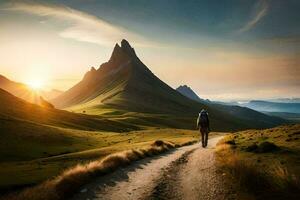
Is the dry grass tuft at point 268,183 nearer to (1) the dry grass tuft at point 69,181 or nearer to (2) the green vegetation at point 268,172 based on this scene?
(2) the green vegetation at point 268,172

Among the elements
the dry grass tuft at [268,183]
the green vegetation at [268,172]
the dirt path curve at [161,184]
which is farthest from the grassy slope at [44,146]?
the dry grass tuft at [268,183]

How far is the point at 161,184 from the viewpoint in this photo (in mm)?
18734

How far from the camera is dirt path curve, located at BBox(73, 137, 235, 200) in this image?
53.7 ft

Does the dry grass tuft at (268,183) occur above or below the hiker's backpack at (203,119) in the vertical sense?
below

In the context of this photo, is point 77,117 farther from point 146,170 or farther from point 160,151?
point 146,170

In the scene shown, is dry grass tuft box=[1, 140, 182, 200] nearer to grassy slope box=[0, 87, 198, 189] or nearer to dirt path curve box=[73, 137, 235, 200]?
dirt path curve box=[73, 137, 235, 200]

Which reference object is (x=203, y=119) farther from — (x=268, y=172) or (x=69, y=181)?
(x=69, y=181)

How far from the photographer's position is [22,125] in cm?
10750

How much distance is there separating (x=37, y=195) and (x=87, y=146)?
76.9 metres

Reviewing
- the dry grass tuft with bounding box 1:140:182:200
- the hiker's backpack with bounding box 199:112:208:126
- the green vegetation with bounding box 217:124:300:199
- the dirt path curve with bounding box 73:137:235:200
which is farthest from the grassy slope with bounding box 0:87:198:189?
the green vegetation with bounding box 217:124:300:199

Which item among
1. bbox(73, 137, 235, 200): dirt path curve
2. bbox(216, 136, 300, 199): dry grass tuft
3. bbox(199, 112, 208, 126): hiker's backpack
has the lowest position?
bbox(73, 137, 235, 200): dirt path curve

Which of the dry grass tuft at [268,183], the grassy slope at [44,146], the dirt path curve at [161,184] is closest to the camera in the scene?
the dry grass tuft at [268,183]

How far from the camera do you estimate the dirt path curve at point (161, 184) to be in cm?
1638

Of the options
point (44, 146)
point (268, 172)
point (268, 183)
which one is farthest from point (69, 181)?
point (44, 146)
